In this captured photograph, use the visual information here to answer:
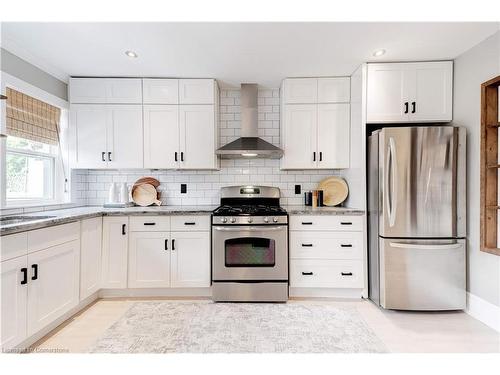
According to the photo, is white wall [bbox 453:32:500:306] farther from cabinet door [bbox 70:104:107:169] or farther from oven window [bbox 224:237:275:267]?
cabinet door [bbox 70:104:107:169]

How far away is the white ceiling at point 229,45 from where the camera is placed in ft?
7.11

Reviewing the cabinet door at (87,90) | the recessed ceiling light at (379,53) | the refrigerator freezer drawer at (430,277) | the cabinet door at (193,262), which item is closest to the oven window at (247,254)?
the cabinet door at (193,262)

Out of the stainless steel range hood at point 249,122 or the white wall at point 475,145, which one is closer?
the white wall at point 475,145

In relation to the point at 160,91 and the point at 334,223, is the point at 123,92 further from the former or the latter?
the point at 334,223

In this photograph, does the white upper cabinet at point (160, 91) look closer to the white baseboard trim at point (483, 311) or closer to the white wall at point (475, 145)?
the white wall at point (475, 145)

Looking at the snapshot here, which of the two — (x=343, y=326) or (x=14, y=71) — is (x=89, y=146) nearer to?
(x=14, y=71)

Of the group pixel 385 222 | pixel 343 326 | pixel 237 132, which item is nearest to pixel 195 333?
pixel 343 326

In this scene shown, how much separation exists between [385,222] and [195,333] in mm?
1903

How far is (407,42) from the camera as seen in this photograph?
7.87 feet

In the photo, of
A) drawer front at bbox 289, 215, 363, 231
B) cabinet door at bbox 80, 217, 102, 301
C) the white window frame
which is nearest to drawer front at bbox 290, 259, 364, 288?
drawer front at bbox 289, 215, 363, 231

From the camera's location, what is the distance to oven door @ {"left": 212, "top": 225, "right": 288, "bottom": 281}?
2732 millimetres

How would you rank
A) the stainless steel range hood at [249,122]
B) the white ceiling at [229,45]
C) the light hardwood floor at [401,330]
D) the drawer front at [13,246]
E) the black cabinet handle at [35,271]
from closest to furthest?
1. the drawer front at [13,246]
2. the black cabinet handle at [35,271]
3. the light hardwood floor at [401,330]
4. the white ceiling at [229,45]
5. the stainless steel range hood at [249,122]

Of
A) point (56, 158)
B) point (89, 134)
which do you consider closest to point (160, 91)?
point (89, 134)

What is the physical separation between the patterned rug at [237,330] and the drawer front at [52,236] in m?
0.82
